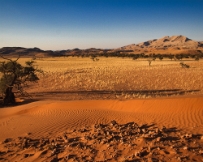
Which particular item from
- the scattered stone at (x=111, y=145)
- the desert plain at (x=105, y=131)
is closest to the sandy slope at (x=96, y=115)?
the desert plain at (x=105, y=131)

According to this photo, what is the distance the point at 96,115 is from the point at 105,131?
290 cm

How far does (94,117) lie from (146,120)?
8.07 ft

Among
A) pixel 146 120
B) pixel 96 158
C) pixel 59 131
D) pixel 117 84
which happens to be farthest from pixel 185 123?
pixel 117 84

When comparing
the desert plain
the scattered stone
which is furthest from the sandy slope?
the scattered stone

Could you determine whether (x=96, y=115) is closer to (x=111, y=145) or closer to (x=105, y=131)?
(x=105, y=131)

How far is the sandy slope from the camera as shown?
28.0 feet

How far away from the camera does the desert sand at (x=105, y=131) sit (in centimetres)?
575

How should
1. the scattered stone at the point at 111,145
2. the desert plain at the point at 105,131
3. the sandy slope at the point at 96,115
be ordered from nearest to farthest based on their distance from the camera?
the scattered stone at the point at 111,145
the desert plain at the point at 105,131
the sandy slope at the point at 96,115

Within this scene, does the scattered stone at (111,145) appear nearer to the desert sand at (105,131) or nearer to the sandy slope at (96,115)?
the desert sand at (105,131)

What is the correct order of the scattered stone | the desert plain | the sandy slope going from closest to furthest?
1. the scattered stone
2. the desert plain
3. the sandy slope

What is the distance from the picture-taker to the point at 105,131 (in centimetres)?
743

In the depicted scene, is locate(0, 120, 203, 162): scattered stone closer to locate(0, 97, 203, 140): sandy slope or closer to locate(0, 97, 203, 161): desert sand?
locate(0, 97, 203, 161): desert sand

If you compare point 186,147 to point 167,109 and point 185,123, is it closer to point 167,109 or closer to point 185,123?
point 185,123

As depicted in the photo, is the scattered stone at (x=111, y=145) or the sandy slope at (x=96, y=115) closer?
the scattered stone at (x=111, y=145)
